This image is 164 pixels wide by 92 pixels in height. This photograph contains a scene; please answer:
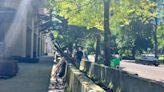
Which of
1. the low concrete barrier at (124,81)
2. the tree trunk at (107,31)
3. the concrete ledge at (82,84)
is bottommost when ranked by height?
the low concrete barrier at (124,81)

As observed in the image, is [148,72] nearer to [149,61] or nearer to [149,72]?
[149,72]

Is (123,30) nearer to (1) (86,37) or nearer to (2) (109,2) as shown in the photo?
(1) (86,37)

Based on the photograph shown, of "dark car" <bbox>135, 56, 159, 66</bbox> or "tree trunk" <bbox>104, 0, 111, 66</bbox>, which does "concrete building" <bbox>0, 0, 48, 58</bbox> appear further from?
"dark car" <bbox>135, 56, 159, 66</bbox>

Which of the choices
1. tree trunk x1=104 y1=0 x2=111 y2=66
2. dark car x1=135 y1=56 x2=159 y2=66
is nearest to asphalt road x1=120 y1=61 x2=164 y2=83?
tree trunk x1=104 y1=0 x2=111 y2=66

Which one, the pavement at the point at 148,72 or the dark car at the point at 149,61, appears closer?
the pavement at the point at 148,72

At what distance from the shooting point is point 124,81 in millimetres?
13781

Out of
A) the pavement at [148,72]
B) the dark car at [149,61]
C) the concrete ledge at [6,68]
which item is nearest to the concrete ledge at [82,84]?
the concrete ledge at [6,68]

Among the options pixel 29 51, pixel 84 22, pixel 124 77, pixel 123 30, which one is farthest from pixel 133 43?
pixel 124 77

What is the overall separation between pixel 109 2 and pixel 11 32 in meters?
11.9

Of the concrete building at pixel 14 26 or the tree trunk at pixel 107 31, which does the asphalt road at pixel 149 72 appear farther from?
the concrete building at pixel 14 26

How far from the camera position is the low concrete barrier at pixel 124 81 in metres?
10.6

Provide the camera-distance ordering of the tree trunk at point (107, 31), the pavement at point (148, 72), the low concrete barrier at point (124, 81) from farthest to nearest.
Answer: the pavement at point (148, 72)
the tree trunk at point (107, 31)
the low concrete barrier at point (124, 81)

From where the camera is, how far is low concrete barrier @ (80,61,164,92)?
34.8 feet

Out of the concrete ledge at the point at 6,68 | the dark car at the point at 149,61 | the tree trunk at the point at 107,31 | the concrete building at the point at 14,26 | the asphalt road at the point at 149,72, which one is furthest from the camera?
the dark car at the point at 149,61
